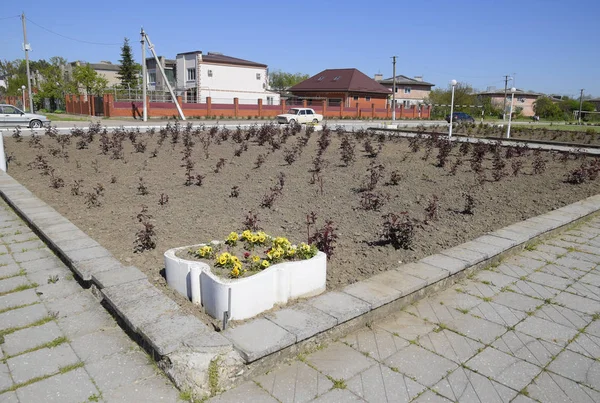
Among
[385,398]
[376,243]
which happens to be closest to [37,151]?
[376,243]

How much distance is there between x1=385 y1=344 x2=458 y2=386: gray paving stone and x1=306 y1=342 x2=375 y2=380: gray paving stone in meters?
0.17

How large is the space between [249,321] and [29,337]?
1.48 metres

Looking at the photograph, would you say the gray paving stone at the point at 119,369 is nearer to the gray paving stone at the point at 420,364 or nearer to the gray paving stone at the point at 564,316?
the gray paving stone at the point at 420,364

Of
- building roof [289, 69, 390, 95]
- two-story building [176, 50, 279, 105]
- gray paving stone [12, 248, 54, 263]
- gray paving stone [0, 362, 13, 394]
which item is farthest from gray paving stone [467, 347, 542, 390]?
building roof [289, 69, 390, 95]

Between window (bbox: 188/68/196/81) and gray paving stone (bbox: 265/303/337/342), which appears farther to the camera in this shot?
window (bbox: 188/68/196/81)

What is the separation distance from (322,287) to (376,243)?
140cm

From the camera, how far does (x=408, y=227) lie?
4.73 meters

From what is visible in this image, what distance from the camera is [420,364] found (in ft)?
9.45

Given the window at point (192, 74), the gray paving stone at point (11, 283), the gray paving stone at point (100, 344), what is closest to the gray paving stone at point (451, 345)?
the gray paving stone at point (100, 344)

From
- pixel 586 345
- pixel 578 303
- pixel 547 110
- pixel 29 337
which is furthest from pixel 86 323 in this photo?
pixel 547 110

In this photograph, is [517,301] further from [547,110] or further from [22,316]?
[547,110]

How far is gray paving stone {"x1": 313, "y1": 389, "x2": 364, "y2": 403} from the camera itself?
2512mm

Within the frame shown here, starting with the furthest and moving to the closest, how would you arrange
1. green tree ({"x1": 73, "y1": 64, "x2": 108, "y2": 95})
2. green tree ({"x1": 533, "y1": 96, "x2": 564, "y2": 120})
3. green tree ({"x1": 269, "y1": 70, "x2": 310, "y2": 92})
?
green tree ({"x1": 269, "y1": 70, "x2": 310, "y2": 92}) → green tree ({"x1": 533, "y1": 96, "x2": 564, "y2": 120}) → green tree ({"x1": 73, "y1": 64, "x2": 108, "y2": 95})

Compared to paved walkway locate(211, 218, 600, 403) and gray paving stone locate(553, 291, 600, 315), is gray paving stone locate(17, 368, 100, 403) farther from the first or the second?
gray paving stone locate(553, 291, 600, 315)
